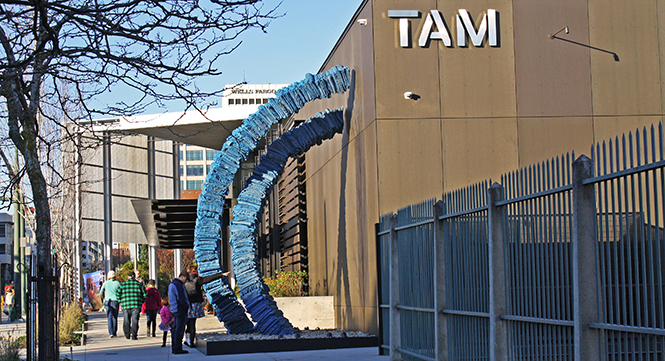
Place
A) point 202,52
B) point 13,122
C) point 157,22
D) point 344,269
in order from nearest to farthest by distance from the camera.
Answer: point 157,22 < point 202,52 < point 13,122 < point 344,269

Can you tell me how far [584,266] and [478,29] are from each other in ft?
34.4

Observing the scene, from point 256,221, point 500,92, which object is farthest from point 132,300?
point 500,92

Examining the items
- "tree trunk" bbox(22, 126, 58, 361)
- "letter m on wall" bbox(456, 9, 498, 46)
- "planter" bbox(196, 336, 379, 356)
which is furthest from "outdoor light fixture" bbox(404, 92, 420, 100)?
"tree trunk" bbox(22, 126, 58, 361)

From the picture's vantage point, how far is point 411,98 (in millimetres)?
14914

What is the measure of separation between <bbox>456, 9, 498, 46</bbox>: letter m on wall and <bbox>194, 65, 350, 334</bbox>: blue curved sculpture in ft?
11.1

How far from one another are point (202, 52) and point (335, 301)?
11767mm

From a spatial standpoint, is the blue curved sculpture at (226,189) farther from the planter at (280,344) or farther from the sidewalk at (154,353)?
the sidewalk at (154,353)

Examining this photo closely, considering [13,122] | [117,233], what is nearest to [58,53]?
[13,122]

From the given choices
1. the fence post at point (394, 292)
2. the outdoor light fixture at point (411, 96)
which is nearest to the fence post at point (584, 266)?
the fence post at point (394, 292)

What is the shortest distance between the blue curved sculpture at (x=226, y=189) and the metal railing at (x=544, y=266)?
220 inches

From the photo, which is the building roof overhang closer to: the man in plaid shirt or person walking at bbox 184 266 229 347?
the man in plaid shirt

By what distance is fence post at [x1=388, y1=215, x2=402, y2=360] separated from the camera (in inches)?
437

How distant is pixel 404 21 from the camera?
1505 centimetres

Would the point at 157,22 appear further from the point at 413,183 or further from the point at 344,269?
the point at 344,269
